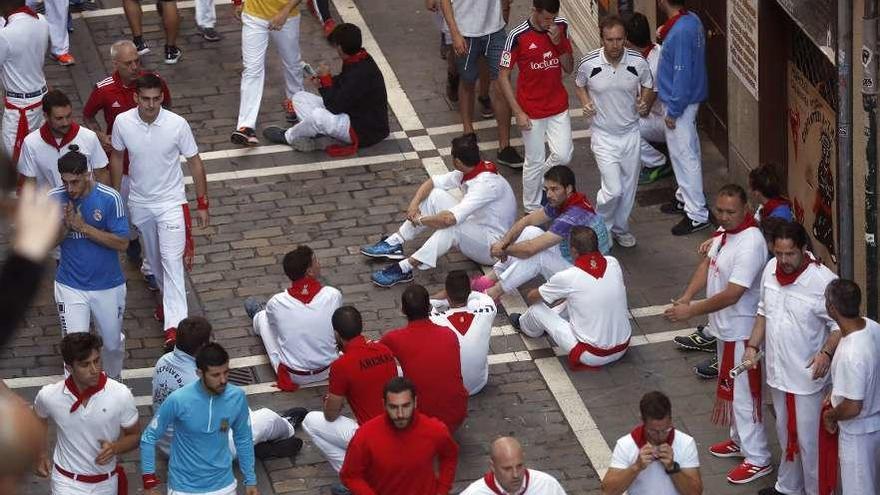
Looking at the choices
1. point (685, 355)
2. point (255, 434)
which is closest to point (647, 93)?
point (685, 355)

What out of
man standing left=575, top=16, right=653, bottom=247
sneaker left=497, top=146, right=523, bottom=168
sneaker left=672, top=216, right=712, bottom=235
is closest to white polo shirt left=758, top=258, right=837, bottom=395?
man standing left=575, top=16, right=653, bottom=247

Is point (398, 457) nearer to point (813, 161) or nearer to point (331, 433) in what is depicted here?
point (331, 433)

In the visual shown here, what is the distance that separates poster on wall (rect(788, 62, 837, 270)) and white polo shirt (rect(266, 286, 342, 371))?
3819mm

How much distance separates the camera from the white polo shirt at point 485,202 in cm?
1367

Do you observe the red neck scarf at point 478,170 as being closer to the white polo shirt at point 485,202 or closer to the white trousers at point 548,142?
the white polo shirt at point 485,202

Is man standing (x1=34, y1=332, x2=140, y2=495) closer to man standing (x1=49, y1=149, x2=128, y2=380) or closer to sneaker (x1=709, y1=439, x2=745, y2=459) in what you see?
man standing (x1=49, y1=149, x2=128, y2=380)

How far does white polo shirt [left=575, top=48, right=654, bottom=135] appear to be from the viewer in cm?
1405

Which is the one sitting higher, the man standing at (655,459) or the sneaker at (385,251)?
the man standing at (655,459)

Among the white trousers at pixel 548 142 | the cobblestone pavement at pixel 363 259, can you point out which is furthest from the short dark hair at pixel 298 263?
the white trousers at pixel 548 142

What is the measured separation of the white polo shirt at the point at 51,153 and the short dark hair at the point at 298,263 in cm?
180

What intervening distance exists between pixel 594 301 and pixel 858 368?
279cm

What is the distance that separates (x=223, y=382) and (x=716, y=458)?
3.48 metres

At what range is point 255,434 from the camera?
1157 centimetres

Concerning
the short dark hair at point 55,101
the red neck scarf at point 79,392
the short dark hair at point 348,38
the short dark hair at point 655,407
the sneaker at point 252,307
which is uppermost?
the short dark hair at point 55,101
